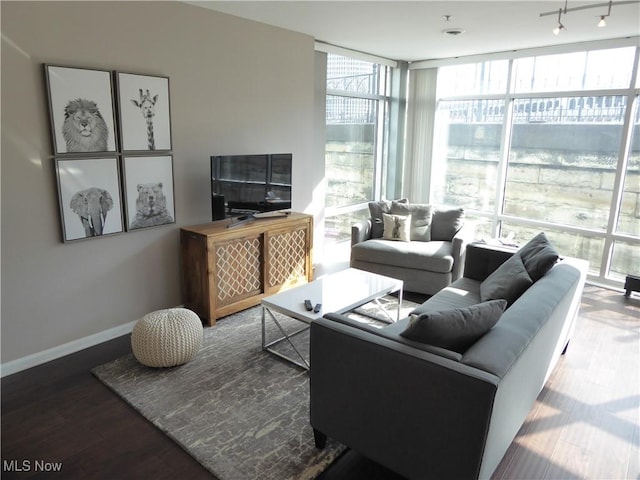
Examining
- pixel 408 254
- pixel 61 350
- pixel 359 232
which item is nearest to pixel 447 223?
pixel 408 254

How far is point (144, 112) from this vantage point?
11.1 feet

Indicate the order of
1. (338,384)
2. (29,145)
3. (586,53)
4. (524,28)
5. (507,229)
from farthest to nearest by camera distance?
(507,229) → (586,53) → (524,28) → (29,145) → (338,384)

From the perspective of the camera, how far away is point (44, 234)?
3.02 m

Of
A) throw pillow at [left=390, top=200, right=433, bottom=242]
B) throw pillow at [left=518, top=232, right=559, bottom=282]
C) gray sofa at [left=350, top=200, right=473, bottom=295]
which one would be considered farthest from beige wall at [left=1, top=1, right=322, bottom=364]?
throw pillow at [left=518, top=232, right=559, bottom=282]

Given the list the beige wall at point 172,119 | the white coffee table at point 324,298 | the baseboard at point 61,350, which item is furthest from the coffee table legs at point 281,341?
the baseboard at point 61,350

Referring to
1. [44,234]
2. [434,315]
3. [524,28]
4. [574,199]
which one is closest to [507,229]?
[574,199]

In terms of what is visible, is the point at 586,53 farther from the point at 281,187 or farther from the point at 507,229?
the point at 281,187

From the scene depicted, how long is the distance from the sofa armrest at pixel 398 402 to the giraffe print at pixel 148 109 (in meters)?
2.17

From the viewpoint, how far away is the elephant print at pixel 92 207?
3.12 meters

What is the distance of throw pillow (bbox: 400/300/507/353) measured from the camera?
74.7 inches

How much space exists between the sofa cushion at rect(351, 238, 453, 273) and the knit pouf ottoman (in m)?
2.09

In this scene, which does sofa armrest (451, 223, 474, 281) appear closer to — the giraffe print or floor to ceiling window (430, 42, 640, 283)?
floor to ceiling window (430, 42, 640, 283)

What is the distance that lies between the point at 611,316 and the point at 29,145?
484 cm
